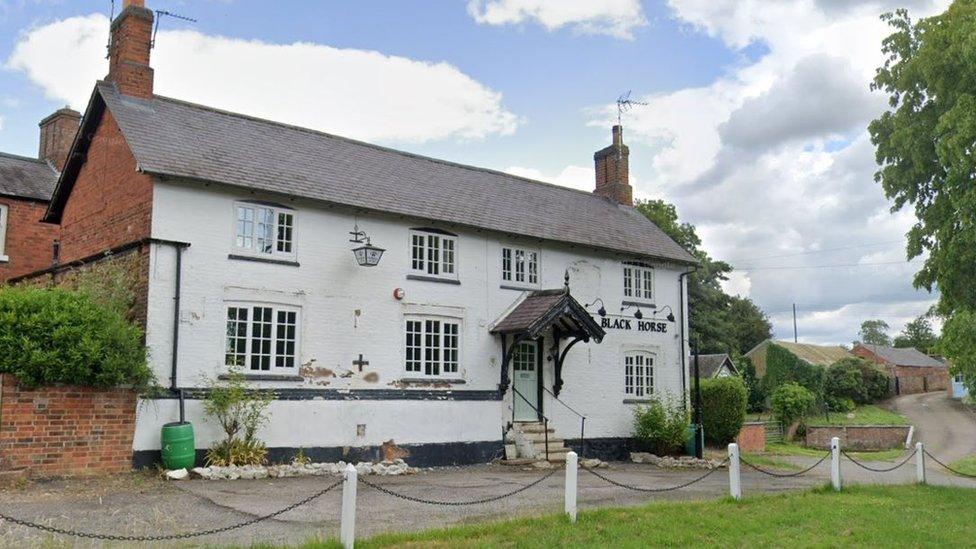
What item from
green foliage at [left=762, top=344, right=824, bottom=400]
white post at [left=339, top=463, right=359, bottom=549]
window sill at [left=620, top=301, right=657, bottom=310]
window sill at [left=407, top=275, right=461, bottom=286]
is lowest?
white post at [left=339, top=463, right=359, bottom=549]

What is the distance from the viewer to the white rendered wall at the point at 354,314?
626 inches

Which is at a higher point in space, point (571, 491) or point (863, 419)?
point (571, 491)

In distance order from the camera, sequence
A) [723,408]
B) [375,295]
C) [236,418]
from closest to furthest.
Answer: [236,418]
[375,295]
[723,408]

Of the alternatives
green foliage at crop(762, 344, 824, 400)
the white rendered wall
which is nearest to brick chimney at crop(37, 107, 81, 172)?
the white rendered wall

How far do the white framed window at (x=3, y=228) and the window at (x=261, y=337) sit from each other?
34.7 feet

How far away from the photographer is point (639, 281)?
24.6 meters

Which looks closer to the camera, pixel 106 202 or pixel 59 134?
pixel 106 202

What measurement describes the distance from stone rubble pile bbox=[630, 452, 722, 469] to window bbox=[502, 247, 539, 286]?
5711 millimetres

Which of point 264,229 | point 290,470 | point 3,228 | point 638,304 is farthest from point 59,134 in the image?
point 638,304

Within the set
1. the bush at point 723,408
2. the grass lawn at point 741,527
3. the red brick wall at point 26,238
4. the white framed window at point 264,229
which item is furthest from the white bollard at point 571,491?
the red brick wall at point 26,238

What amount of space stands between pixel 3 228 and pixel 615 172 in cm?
1938

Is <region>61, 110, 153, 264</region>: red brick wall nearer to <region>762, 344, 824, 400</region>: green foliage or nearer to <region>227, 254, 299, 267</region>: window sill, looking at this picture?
<region>227, 254, 299, 267</region>: window sill

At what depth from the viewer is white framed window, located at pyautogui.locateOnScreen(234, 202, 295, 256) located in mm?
16969

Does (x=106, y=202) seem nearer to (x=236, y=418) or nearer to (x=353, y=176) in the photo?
(x=353, y=176)
